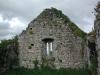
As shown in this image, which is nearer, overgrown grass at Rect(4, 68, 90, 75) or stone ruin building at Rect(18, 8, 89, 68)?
overgrown grass at Rect(4, 68, 90, 75)

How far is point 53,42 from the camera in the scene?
62.4ft

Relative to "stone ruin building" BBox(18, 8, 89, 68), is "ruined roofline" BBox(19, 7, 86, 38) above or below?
above

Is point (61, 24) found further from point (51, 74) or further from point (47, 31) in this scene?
point (51, 74)

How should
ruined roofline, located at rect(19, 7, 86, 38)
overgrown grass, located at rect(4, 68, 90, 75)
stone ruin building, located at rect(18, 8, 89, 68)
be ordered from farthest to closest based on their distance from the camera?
ruined roofline, located at rect(19, 7, 86, 38) → stone ruin building, located at rect(18, 8, 89, 68) → overgrown grass, located at rect(4, 68, 90, 75)

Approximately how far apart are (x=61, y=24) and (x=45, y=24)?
0.91m

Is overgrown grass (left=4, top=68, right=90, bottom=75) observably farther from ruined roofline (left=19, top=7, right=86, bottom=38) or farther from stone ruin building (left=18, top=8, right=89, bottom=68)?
ruined roofline (left=19, top=7, right=86, bottom=38)

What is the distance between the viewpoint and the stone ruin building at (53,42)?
1866cm

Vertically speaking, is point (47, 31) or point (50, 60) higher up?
point (47, 31)

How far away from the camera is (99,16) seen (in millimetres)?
9664

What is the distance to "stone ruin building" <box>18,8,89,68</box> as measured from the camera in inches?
734

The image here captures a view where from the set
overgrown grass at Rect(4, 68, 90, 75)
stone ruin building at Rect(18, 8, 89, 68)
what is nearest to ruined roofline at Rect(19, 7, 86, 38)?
stone ruin building at Rect(18, 8, 89, 68)

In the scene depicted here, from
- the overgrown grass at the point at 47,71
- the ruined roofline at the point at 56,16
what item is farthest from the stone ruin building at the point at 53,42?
the overgrown grass at the point at 47,71

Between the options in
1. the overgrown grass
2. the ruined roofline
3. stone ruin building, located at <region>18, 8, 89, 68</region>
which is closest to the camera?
the overgrown grass

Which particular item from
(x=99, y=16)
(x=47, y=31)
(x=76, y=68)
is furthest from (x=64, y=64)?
(x=99, y=16)
